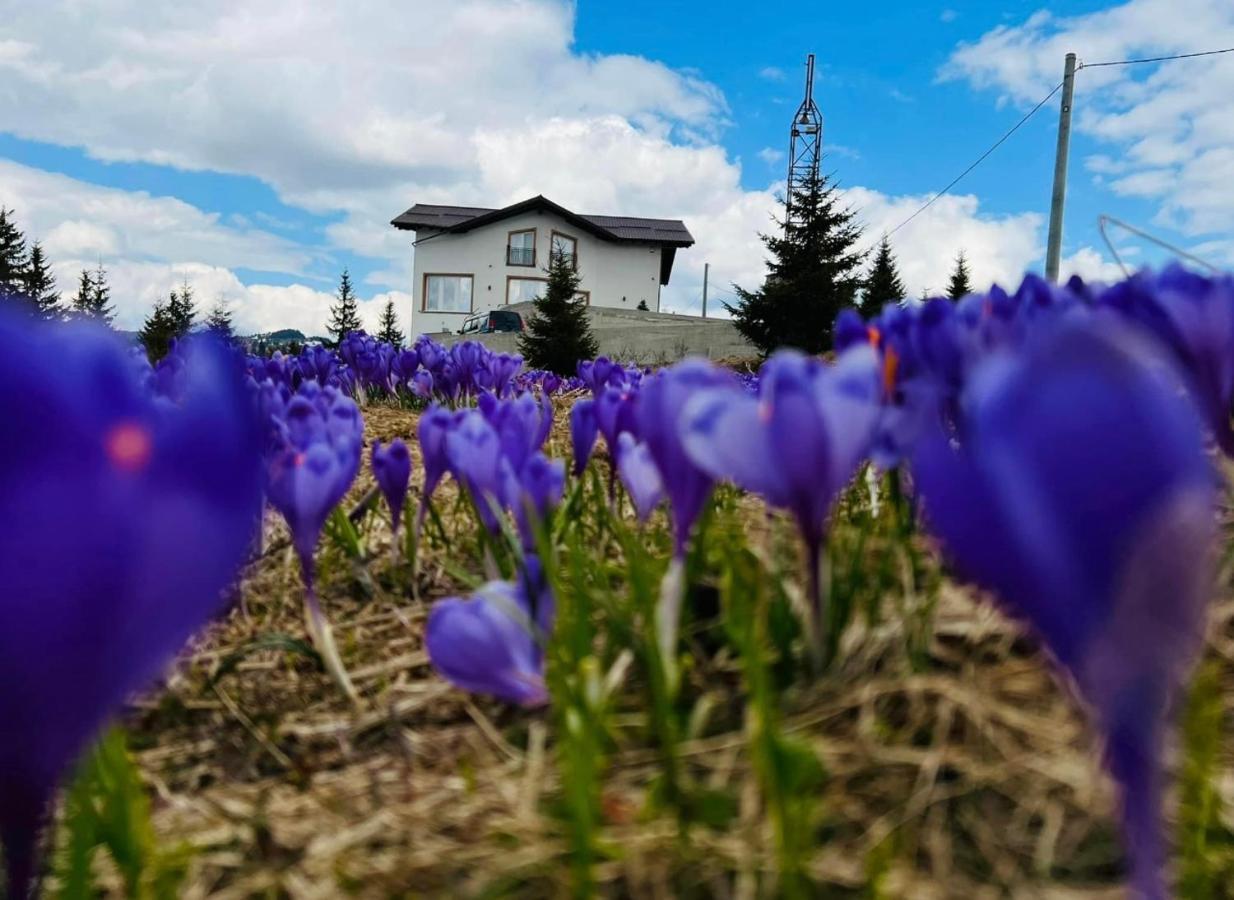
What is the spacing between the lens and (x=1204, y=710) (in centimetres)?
77

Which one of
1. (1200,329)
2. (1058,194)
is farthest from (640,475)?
(1058,194)

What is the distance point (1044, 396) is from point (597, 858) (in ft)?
1.69

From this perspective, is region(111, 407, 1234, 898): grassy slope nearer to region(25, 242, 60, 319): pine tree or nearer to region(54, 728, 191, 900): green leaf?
region(54, 728, 191, 900): green leaf

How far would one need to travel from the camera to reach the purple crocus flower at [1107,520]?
1.50 ft

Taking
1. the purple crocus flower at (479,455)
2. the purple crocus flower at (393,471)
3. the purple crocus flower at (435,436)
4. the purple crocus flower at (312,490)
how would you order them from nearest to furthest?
the purple crocus flower at (312,490) < the purple crocus flower at (479,455) < the purple crocus flower at (435,436) < the purple crocus flower at (393,471)

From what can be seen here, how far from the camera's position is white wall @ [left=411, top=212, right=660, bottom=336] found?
40188 millimetres

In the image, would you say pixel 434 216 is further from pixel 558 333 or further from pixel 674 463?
pixel 674 463

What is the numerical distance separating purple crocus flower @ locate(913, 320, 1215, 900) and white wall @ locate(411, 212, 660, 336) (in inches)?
1564

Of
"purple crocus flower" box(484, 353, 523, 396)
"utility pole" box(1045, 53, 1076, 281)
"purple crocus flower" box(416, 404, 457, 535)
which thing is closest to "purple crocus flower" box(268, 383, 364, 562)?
"purple crocus flower" box(416, 404, 457, 535)

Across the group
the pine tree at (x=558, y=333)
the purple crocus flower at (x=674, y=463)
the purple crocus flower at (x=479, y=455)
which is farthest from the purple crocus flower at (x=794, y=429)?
the pine tree at (x=558, y=333)

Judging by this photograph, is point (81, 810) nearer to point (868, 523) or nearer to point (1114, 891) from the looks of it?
point (1114, 891)

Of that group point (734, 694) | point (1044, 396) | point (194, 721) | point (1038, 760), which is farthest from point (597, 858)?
point (194, 721)

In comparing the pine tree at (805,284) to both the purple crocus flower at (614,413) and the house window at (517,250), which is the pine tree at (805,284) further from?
the purple crocus flower at (614,413)

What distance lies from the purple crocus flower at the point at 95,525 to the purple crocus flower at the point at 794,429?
431 millimetres
